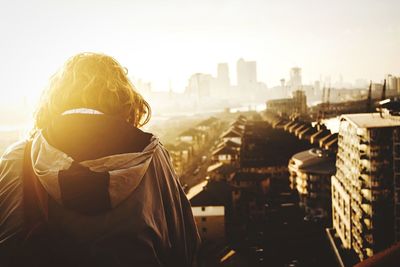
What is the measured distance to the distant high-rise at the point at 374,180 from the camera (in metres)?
7.43

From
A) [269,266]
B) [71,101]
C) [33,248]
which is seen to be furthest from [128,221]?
[269,266]

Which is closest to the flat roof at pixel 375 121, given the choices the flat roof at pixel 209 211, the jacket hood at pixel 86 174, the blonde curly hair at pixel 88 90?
the flat roof at pixel 209 211

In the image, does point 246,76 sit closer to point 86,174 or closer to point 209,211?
point 209,211

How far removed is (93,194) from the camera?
95 centimetres

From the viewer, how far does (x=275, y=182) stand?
1688 cm

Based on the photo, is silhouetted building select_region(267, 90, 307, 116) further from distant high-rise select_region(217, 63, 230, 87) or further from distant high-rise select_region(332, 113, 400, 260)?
distant high-rise select_region(217, 63, 230, 87)

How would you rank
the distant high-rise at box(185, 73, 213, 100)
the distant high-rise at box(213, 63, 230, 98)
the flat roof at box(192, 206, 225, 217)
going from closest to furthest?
the flat roof at box(192, 206, 225, 217), the distant high-rise at box(185, 73, 213, 100), the distant high-rise at box(213, 63, 230, 98)

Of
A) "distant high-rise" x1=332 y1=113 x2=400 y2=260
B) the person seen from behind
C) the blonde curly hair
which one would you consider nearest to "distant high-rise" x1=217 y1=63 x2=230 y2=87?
"distant high-rise" x1=332 y1=113 x2=400 y2=260

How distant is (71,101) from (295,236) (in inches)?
457

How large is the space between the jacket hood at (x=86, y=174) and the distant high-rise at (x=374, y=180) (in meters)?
7.47

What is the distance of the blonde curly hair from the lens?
1146mm

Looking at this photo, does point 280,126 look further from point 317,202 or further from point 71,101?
point 71,101

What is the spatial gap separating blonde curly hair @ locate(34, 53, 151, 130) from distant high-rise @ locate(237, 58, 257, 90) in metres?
113

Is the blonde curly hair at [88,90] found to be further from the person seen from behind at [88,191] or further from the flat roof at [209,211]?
the flat roof at [209,211]
